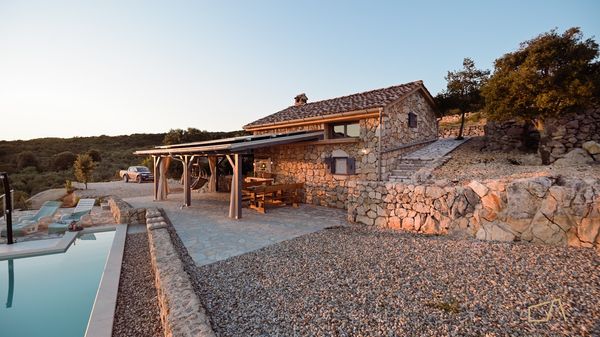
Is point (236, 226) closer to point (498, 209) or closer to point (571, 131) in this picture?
point (498, 209)

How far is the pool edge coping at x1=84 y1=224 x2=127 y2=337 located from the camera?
3422 millimetres

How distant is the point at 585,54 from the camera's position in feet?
27.4

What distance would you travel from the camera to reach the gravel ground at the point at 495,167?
7.02m

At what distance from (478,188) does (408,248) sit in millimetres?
2552

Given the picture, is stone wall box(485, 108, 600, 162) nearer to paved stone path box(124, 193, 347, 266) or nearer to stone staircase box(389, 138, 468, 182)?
stone staircase box(389, 138, 468, 182)

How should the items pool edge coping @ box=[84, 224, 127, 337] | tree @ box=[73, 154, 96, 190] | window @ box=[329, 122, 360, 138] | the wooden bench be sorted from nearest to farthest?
1. pool edge coping @ box=[84, 224, 127, 337]
2. the wooden bench
3. window @ box=[329, 122, 360, 138]
4. tree @ box=[73, 154, 96, 190]

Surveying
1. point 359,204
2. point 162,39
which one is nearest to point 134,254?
point 359,204

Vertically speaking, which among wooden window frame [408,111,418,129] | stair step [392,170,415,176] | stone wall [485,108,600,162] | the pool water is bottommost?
the pool water

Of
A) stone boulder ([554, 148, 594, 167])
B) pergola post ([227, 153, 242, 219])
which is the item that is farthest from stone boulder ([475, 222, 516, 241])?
pergola post ([227, 153, 242, 219])

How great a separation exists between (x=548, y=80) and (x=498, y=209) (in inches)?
243

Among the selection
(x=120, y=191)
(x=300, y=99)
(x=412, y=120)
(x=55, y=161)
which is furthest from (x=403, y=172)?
(x=55, y=161)

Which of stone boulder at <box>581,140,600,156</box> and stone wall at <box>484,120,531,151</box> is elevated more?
stone wall at <box>484,120,531,151</box>

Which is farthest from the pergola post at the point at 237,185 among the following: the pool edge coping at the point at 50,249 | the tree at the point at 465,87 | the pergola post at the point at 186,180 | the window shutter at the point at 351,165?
the tree at the point at 465,87

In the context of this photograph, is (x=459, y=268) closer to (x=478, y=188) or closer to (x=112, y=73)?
(x=478, y=188)
